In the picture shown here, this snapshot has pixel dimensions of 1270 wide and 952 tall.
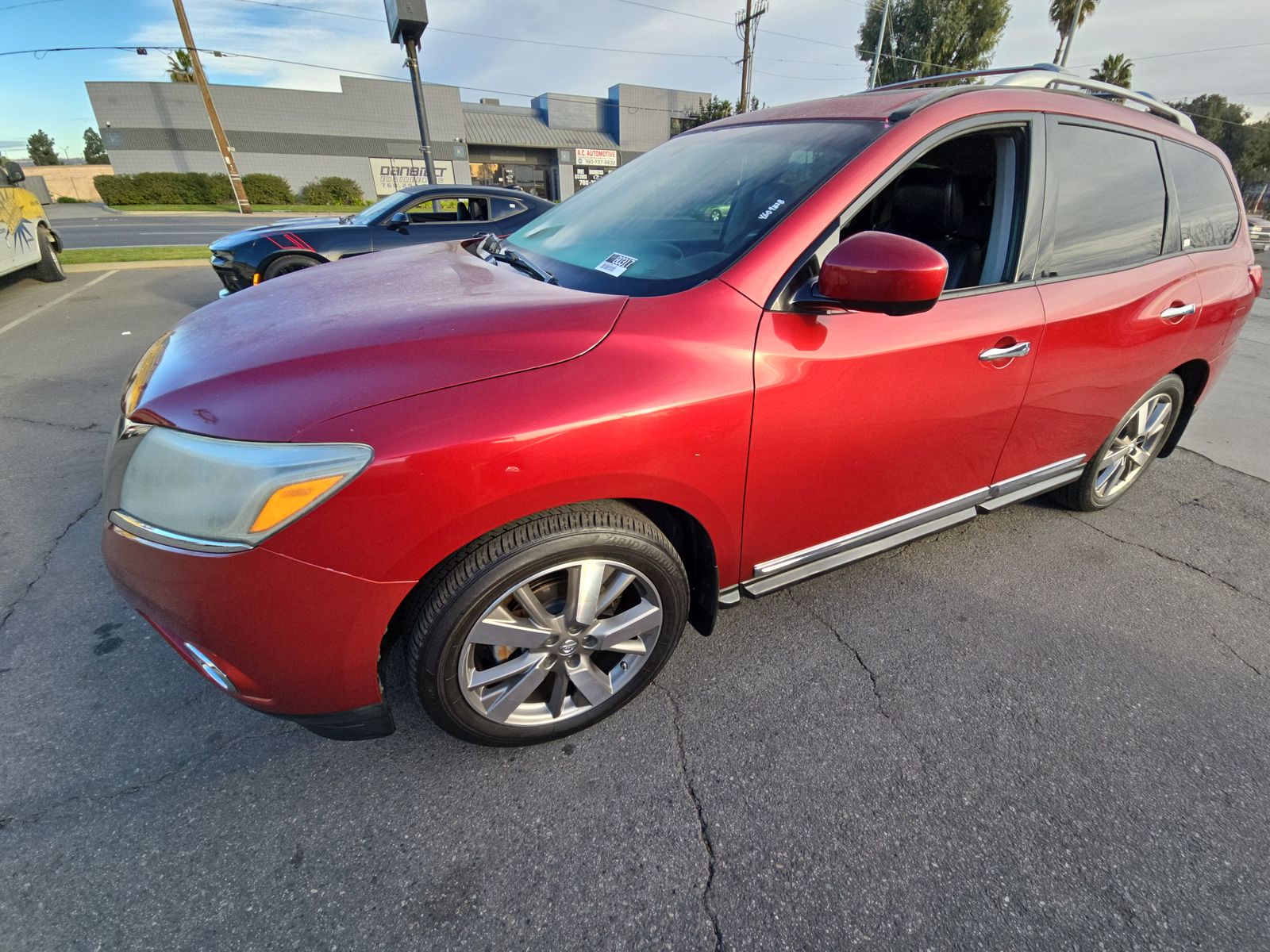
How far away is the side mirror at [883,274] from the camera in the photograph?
1.47 meters

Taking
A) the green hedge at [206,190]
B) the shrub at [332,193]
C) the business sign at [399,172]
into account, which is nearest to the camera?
the green hedge at [206,190]

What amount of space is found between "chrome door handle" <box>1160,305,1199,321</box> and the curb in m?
13.0

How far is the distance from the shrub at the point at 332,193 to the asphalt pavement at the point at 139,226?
6.75m

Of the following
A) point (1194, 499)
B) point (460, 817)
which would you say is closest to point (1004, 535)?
point (1194, 499)

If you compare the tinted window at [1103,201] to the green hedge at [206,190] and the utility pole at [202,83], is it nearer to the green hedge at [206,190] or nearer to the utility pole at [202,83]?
the utility pole at [202,83]

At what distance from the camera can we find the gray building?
112 feet

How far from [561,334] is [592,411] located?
0.23 meters

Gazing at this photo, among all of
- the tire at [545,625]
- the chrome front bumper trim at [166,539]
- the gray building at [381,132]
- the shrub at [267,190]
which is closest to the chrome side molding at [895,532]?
the tire at [545,625]

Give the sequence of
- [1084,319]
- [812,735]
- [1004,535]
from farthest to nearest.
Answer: [1004,535]
[1084,319]
[812,735]

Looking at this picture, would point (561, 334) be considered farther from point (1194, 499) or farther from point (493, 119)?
point (493, 119)

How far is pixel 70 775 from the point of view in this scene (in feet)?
5.48

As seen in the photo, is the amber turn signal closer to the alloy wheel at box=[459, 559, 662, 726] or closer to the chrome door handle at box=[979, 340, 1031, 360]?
the alloy wheel at box=[459, 559, 662, 726]

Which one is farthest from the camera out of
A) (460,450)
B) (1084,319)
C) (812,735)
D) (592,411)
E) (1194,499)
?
(1194,499)

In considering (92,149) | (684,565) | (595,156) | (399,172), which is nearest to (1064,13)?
(595,156)
